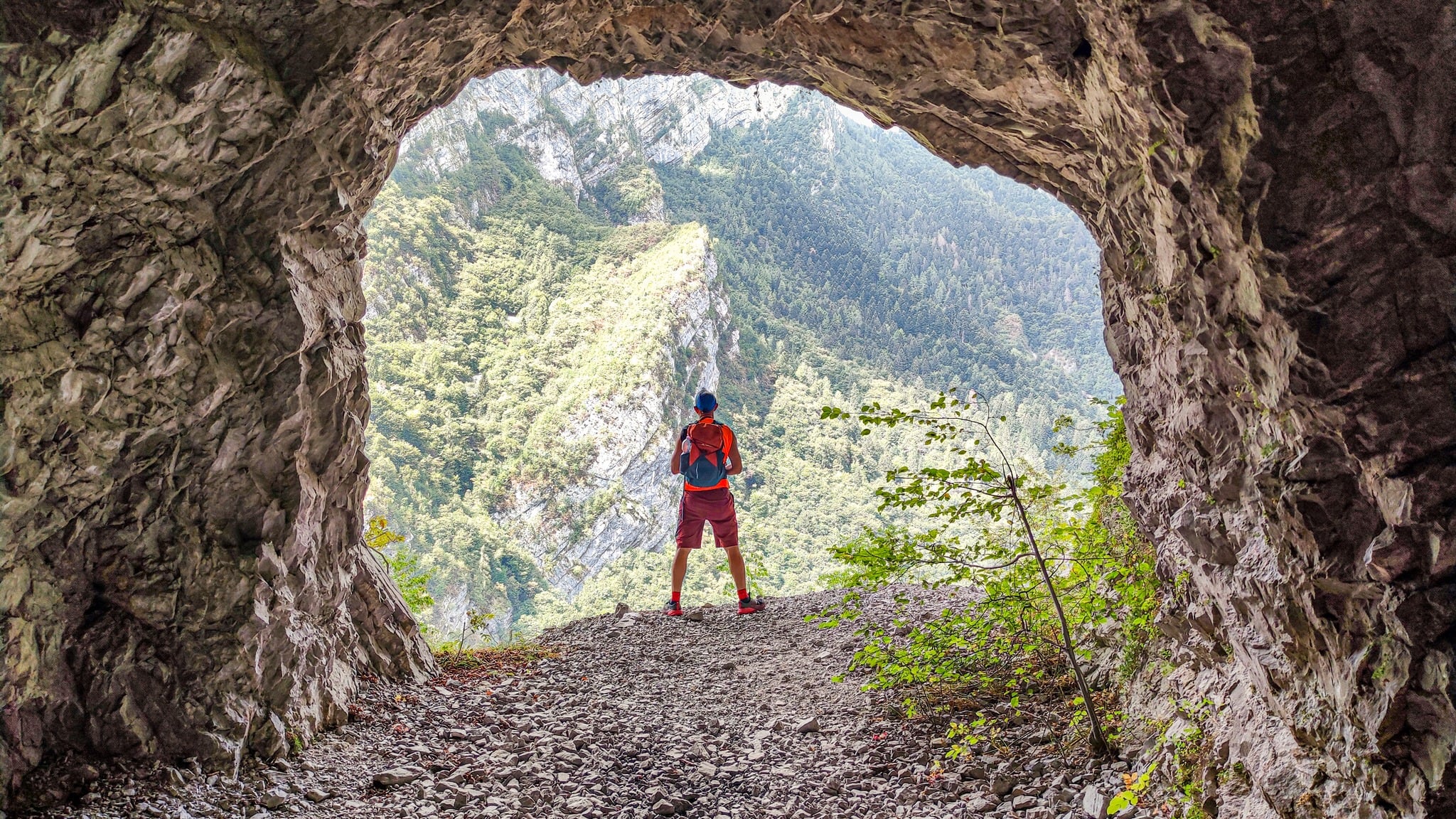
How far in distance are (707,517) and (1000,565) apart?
4080 mm

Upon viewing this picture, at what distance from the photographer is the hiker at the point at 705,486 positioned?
8.26 meters

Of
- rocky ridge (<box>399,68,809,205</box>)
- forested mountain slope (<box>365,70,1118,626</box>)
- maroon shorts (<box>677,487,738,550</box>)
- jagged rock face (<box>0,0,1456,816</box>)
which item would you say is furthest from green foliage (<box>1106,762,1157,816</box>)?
rocky ridge (<box>399,68,809,205</box>)

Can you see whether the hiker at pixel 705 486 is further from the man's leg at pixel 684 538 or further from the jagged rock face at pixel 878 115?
the jagged rock face at pixel 878 115

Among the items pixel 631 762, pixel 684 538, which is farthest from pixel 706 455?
pixel 631 762

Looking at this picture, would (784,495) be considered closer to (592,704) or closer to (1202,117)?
(592,704)

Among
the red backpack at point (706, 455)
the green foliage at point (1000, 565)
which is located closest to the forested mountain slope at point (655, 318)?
the red backpack at point (706, 455)

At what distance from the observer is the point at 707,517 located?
837 cm

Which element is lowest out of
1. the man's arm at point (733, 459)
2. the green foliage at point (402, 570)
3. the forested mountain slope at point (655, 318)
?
the green foliage at point (402, 570)

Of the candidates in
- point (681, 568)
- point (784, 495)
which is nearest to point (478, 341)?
point (784, 495)

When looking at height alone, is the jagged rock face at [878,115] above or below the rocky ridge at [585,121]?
below

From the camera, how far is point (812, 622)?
26.5ft

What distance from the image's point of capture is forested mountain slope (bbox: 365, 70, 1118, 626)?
5141 cm

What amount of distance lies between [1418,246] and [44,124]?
5.14 m

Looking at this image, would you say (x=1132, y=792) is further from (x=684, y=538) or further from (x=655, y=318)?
(x=655, y=318)
